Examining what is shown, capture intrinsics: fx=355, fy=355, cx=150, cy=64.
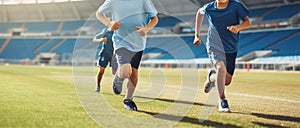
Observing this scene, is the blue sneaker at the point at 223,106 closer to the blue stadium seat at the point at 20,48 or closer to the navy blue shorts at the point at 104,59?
the navy blue shorts at the point at 104,59

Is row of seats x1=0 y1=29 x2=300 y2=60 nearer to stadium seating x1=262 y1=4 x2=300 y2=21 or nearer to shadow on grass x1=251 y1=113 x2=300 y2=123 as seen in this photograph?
stadium seating x1=262 y1=4 x2=300 y2=21

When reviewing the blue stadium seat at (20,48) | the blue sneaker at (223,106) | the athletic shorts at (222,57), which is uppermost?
the athletic shorts at (222,57)

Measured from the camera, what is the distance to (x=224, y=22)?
482 centimetres

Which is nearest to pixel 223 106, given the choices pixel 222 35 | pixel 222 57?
pixel 222 57

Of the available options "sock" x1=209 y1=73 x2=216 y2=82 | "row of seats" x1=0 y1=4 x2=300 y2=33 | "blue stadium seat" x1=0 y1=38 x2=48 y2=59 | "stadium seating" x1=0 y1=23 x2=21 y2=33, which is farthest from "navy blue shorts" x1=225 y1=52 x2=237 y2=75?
"stadium seating" x1=0 y1=23 x2=21 y2=33

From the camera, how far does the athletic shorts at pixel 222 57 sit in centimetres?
478

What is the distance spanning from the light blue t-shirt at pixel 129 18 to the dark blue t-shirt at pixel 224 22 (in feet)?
2.87

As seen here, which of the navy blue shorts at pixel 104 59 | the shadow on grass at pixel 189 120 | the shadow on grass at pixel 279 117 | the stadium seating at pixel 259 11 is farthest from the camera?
the stadium seating at pixel 259 11

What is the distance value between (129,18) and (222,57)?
136 cm

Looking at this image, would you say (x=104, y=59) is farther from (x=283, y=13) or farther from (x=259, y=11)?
(x=259, y=11)

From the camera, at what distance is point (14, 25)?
54.4m

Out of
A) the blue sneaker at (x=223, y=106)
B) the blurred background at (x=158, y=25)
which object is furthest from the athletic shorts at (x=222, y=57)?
the blurred background at (x=158, y=25)

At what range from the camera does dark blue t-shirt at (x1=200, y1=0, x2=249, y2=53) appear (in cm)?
475

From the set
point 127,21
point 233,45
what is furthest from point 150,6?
point 233,45
